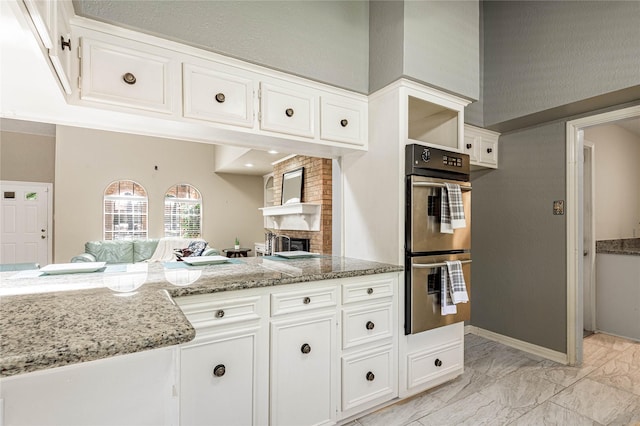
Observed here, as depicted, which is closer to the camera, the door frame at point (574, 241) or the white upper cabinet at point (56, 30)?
the white upper cabinet at point (56, 30)

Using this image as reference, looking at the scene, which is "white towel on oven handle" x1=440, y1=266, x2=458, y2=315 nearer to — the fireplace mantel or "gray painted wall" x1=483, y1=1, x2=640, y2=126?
"gray painted wall" x1=483, y1=1, x2=640, y2=126

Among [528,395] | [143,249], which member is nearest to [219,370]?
[528,395]

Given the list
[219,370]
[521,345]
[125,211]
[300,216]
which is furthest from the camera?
[125,211]

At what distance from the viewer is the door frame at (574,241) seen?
8.96 ft

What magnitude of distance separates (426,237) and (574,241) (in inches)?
60.6

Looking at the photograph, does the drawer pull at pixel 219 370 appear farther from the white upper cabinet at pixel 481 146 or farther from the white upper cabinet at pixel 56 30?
the white upper cabinet at pixel 481 146

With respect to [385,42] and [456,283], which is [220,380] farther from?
[385,42]

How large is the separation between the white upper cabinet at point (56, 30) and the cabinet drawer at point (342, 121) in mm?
1405

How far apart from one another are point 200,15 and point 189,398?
1978 mm

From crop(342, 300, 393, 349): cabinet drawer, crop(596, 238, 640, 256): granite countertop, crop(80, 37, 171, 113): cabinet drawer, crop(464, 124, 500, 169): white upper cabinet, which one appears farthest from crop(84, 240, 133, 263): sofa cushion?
crop(596, 238, 640, 256): granite countertop

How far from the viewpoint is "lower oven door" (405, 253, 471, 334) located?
7.07ft

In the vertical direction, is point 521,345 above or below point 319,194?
below

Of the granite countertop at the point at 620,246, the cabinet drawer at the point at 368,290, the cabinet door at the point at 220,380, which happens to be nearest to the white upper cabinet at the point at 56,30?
the cabinet door at the point at 220,380

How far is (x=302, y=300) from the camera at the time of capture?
5.87 feet
